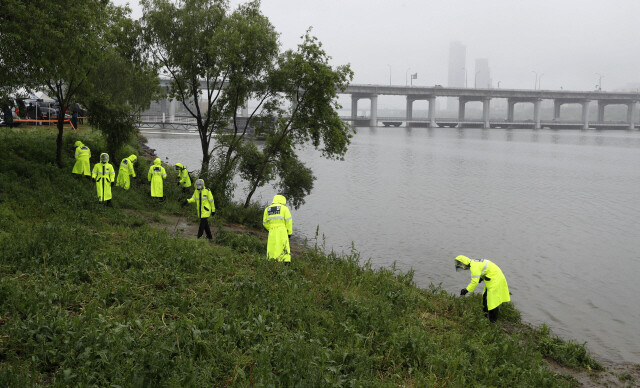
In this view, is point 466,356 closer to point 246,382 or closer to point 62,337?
point 246,382

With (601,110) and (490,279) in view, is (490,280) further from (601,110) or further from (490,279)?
(601,110)

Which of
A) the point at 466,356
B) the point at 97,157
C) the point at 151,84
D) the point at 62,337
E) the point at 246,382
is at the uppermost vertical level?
the point at 151,84

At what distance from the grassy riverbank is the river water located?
454cm

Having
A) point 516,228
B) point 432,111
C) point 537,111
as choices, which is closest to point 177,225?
point 516,228

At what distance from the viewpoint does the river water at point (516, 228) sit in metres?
17.1

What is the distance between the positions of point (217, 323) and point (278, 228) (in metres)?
4.53

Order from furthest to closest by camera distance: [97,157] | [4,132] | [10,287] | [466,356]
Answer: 1. [97,157]
2. [4,132]
3. [466,356]
4. [10,287]

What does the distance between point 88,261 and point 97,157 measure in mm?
18499

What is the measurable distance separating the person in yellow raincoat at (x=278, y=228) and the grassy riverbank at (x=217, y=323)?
45 cm

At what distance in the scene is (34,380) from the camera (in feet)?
19.4

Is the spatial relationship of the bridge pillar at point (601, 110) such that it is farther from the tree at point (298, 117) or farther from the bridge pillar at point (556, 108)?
the tree at point (298, 117)

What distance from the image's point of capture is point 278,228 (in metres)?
12.3

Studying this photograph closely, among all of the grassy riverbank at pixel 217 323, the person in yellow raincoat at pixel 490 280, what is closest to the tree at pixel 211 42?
the grassy riverbank at pixel 217 323

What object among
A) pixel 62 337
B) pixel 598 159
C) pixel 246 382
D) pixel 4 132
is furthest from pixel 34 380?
pixel 598 159
